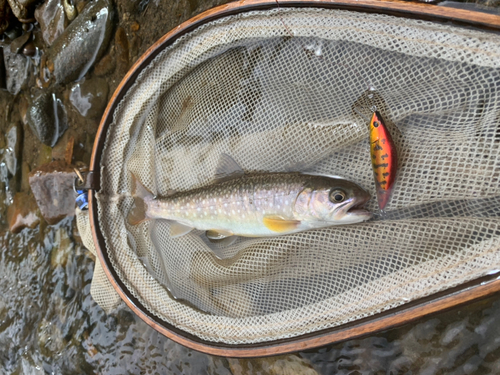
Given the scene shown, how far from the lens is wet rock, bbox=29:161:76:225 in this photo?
9.64 feet

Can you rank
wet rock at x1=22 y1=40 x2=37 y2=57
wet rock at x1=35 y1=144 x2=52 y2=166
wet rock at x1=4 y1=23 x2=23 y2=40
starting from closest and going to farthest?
1. wet rock at x1=35 y1=144 x2=52 y2=166
2. wet rock at x1=22 y1=40 x2=37 y2=57
3. wet rock at x1=4 y1=23 x2=23 y2=40

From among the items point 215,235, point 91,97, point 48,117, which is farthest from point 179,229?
point 48,117

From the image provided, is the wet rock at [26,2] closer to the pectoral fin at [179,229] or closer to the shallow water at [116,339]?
the shallow water at [116,339]

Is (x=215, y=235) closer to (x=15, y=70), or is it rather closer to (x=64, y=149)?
(x=64, y=149)

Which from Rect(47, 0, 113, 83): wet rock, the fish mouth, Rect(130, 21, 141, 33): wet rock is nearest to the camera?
the fish mouth

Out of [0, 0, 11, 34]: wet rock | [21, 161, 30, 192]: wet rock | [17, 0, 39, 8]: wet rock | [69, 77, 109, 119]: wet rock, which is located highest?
[17, 0, 39, 8]: wet rock

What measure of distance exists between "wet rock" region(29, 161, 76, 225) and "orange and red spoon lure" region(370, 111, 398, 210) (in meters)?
2.42

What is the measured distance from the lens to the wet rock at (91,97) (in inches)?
117

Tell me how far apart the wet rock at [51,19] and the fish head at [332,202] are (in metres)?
2.81

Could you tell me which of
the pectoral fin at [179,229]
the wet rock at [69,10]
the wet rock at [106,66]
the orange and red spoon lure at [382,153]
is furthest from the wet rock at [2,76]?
the orange and red spoon lure at [382,153]

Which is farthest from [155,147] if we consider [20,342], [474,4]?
[20,342]

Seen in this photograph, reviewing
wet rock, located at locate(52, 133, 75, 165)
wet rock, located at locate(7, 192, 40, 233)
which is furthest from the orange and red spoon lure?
wet rock, located at locate(7, 192, 40, 233)

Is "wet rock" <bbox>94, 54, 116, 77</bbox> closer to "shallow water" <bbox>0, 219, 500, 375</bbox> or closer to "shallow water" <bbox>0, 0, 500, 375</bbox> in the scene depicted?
"shallow water" <bbox>0, 0, 500, 375</bbox>

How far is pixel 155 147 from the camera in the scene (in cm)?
230
